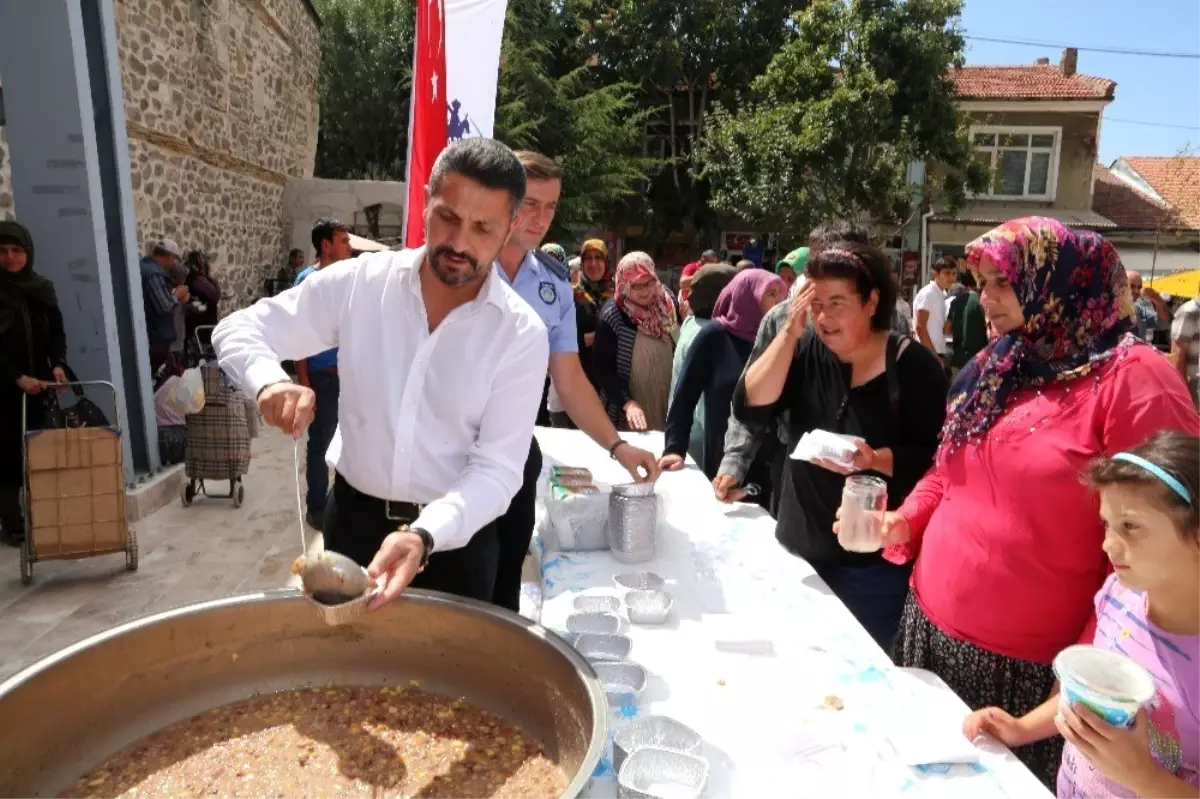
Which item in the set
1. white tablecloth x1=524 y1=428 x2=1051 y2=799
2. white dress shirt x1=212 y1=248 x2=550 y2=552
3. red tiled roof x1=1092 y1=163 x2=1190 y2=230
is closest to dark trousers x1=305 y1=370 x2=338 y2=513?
white tablecloth x1=524 y1=428 x2=1051 y2=799

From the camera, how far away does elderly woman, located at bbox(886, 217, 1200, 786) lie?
1.52 meters

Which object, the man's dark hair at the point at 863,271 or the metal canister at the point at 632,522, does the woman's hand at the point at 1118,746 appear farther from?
the man's dark hair at the point at 863,271

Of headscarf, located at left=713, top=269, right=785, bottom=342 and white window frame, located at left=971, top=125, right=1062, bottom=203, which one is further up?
white window frame, located at left=971, top=125, right=1062, bottom=203

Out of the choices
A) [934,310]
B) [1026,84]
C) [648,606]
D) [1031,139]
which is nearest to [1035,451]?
[648,606]

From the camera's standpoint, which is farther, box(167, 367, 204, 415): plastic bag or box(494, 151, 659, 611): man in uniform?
box(167, 367, 204, 415): plastic bag

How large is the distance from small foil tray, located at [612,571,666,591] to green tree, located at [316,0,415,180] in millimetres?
16270

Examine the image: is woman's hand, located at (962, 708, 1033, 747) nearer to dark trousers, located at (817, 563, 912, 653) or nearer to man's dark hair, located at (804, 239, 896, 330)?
dark trousers, located at (817, 563, 912, 653)

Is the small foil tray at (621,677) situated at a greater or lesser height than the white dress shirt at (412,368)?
lesser

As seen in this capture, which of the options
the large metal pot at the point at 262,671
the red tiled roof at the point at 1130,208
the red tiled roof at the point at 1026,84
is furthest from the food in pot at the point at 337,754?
the red tiled roof at the point at 1130,208

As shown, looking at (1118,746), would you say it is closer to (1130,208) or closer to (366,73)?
(366,73)

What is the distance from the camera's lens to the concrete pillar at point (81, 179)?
4031 mm

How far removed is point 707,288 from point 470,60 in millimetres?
1500

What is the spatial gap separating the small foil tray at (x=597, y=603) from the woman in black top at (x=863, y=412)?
0.61 m

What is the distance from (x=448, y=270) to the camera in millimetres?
1513
